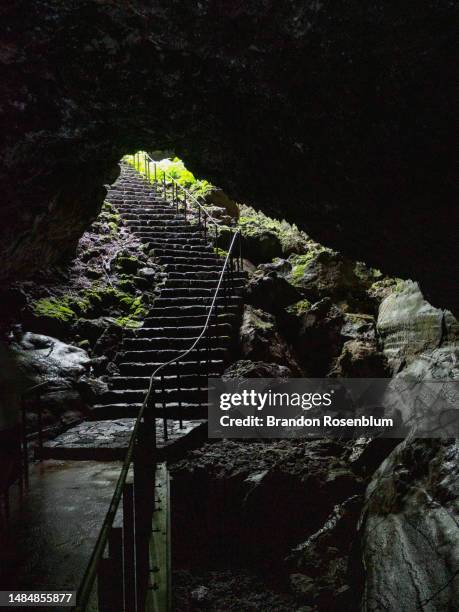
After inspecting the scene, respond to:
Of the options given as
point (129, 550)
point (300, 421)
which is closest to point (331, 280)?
point (300, 421)

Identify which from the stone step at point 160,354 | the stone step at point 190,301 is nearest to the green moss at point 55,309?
the stone step at point 160,354

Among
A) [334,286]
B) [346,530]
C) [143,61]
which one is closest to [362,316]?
[334,286]

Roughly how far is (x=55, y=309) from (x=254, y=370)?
4393 millimetres

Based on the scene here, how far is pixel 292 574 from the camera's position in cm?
512

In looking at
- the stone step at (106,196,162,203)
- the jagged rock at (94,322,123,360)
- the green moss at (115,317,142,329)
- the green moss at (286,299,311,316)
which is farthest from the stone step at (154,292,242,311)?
the stone step at (106,196,162,203)

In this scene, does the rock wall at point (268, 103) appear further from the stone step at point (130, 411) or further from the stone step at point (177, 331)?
the stone step at point (177, 331)

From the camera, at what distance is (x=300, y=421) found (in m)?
7.39

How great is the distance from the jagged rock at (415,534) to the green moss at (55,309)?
6633 mm

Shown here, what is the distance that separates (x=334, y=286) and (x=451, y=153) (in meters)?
8.01

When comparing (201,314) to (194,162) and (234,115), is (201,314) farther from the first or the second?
(234,115)

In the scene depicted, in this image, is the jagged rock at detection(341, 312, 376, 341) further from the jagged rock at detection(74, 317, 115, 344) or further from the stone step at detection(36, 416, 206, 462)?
the jagged rock at detection(74, 317, 115, 344)

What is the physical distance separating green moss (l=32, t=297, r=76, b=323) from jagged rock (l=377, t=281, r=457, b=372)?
6.57m

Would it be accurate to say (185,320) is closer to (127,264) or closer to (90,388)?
(90,388)

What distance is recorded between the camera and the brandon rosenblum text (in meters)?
6.99
